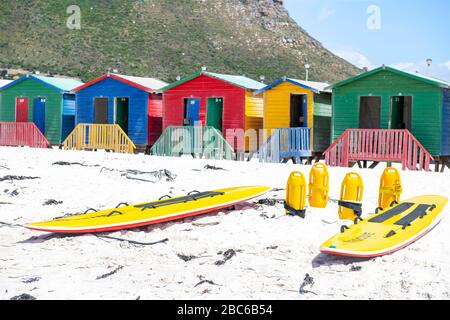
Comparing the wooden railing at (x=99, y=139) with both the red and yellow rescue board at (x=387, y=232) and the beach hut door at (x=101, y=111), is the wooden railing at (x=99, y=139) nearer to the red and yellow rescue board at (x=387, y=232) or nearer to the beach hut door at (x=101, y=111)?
the beach hut door at (x=101, y=111)

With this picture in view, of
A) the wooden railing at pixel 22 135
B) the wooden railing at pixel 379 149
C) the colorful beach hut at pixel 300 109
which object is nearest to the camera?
the wooden railing at pixel 379 149

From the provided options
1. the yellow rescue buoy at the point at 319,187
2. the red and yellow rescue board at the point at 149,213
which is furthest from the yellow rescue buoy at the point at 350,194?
the red and yellow rescue board at the point at 149,213

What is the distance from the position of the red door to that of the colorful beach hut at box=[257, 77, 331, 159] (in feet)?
34.5

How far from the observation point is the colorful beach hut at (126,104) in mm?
23875

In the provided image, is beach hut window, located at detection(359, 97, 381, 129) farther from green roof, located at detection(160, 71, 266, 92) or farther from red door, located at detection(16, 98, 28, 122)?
red door, located at detection(16, 98, 28, 122)

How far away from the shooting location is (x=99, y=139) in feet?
77.8

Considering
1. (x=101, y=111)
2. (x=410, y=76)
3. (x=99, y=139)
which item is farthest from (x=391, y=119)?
(x=101, y=111)

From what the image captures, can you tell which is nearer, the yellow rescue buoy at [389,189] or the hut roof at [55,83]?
the yellow rescue buoy at [389,189]

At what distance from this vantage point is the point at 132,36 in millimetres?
66562

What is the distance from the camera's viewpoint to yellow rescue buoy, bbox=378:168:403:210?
1014cm

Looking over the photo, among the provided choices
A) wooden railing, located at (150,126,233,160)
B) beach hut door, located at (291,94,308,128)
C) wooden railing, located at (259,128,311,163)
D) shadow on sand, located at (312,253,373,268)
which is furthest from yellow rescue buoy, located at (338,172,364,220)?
beach hut door, located at (291,94,308,128)

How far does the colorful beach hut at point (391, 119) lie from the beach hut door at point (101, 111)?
9.74 m

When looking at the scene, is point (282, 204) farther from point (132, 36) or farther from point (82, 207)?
point (132, 36)

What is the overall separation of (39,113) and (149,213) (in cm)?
1848
